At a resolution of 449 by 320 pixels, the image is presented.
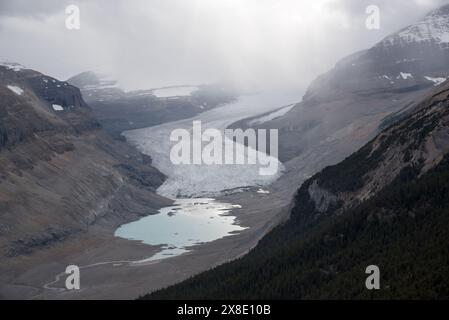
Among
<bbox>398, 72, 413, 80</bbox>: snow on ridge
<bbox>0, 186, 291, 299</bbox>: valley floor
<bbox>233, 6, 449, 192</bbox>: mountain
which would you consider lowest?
<bbox>0, 186, 291, 299</bbox>: valley floor

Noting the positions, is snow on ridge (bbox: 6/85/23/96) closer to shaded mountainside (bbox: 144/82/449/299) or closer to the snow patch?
the snow patch

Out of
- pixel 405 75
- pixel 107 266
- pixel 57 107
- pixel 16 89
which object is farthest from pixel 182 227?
pixel 405 75

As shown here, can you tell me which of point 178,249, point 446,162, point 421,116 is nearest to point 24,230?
point 178,249

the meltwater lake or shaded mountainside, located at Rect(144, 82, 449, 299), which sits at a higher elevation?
shaded mountainside, located at Rect(144, 82, 449, 299)

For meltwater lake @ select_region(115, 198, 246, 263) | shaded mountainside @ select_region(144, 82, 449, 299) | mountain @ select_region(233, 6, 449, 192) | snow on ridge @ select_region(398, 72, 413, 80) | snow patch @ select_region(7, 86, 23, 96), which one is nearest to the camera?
shaded mountainside @ select_region(144, 82, 449, 299)

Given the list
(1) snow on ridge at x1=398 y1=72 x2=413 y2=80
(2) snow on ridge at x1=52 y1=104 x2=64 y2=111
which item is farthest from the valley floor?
(1) snow on ridge at x1=398 y1=72 x2=413 y2=80

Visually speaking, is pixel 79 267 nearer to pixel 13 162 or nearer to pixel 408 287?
pixel 13 162

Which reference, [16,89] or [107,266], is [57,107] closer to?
[16,89]
